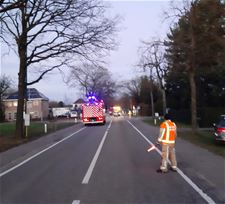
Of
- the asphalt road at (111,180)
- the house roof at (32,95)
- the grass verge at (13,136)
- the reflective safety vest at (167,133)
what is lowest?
the asphalt road at (111,180)

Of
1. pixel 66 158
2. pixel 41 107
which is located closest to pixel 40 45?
pixel 66 158

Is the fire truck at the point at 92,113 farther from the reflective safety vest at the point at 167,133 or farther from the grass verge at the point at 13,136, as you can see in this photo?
the reflective safety vest at the point at 167,133

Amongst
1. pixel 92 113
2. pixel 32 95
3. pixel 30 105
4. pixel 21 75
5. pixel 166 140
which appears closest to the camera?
pixel 166 140

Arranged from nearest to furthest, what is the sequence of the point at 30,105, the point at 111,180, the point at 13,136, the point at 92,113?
the point at 111,180 < the point at 13,136 < the point at 92,113 < the point at 30,105

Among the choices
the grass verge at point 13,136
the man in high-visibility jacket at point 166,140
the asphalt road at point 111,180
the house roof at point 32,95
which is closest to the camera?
the asphalt road at point 111,180

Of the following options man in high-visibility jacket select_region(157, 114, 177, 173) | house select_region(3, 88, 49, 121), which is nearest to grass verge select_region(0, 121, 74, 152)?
man in high-visibility jacket select_region(157, 114, 177, 173)

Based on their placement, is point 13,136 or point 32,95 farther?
point 32,95

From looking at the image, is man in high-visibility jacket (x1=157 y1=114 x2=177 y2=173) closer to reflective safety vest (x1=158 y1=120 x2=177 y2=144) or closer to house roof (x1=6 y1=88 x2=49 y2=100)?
reflective safety vest (x1=158 y1=120 x2=177 y2=144)

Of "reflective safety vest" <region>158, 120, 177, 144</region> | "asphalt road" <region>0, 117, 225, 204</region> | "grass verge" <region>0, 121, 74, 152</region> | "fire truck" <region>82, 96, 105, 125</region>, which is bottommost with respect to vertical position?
"asphalt road" <region>0, 117, 225, 204</region>

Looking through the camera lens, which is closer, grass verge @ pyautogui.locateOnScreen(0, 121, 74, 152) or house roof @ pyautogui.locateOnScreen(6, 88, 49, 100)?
grass verge @ pyautogui.locateOnScreen(0, 121, 74, 152)

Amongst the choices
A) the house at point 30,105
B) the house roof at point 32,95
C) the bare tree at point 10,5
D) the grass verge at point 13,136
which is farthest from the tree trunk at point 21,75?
the house roof at point 32,95

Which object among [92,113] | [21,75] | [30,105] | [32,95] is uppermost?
[32,95]

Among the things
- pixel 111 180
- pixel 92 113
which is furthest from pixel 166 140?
pixel 92 113

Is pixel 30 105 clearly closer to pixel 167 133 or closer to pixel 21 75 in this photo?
pixel 21 75
